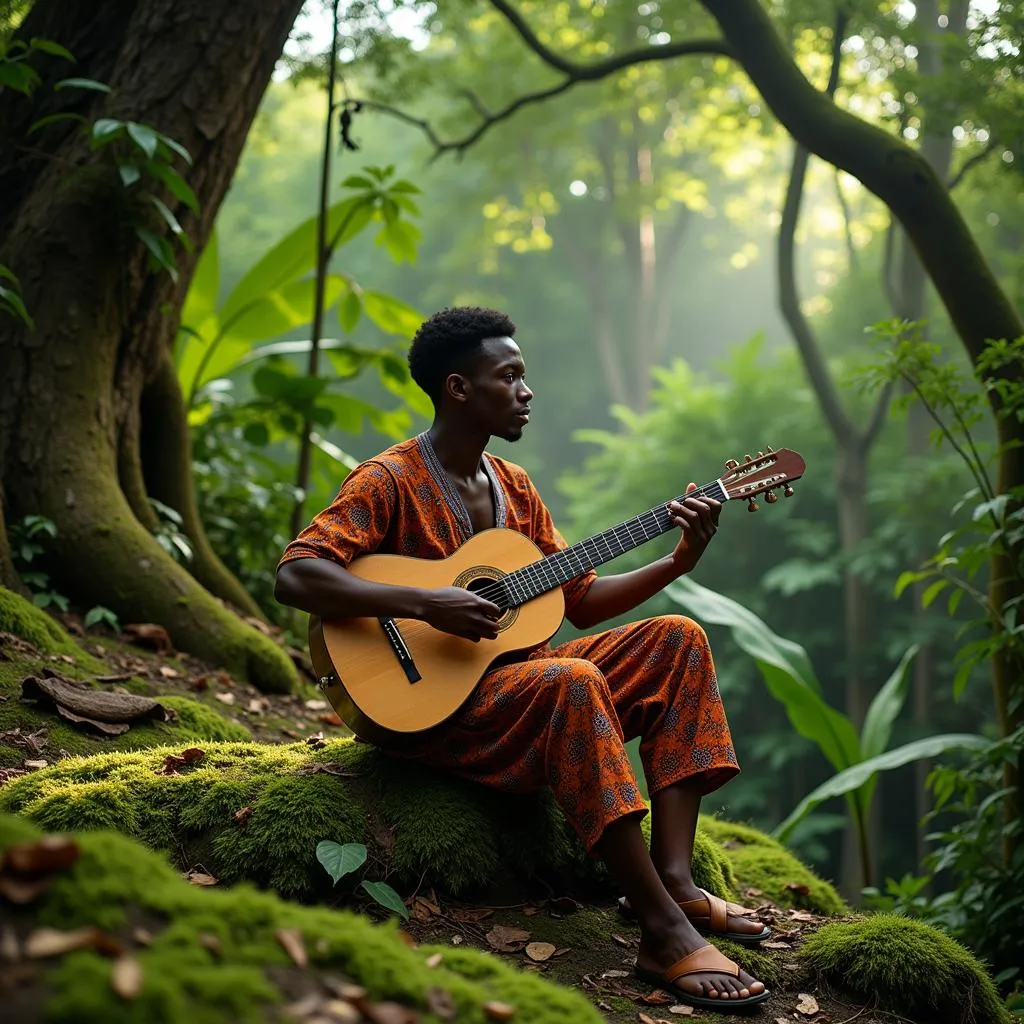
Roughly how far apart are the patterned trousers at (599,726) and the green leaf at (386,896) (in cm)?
39

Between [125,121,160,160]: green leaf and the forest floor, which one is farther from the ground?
[125,121,160,160]: green leaf

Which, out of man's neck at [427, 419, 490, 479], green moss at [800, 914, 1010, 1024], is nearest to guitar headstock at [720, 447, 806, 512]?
man's neck at [427, 419, 490, 479]

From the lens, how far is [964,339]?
15.6ft

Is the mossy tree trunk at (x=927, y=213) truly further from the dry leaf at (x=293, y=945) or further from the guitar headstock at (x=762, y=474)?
→ the dry leaf at (x=293, y=945)

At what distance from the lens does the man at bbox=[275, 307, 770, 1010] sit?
2729 mm

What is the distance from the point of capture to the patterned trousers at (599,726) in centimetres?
274

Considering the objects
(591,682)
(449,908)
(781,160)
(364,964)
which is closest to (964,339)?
(591,682)

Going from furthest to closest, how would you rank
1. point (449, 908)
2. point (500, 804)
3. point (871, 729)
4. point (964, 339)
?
1. point (871, 729)
2. point (964, 339)
3. point (500, 804)
4. point (449, 908)

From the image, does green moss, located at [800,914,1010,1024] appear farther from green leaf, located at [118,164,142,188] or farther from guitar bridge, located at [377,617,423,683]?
green leaf, located at [118,164,142,188]

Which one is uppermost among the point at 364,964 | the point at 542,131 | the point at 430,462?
the point at 542,131

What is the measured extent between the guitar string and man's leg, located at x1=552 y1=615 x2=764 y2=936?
0.24 m

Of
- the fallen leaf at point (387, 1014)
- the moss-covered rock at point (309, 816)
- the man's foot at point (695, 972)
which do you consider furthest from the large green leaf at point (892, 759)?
the fallen leaf at point (387, 1014)

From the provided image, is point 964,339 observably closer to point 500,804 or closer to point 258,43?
point 500,804

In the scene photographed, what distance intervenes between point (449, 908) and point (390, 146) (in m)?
30.0
